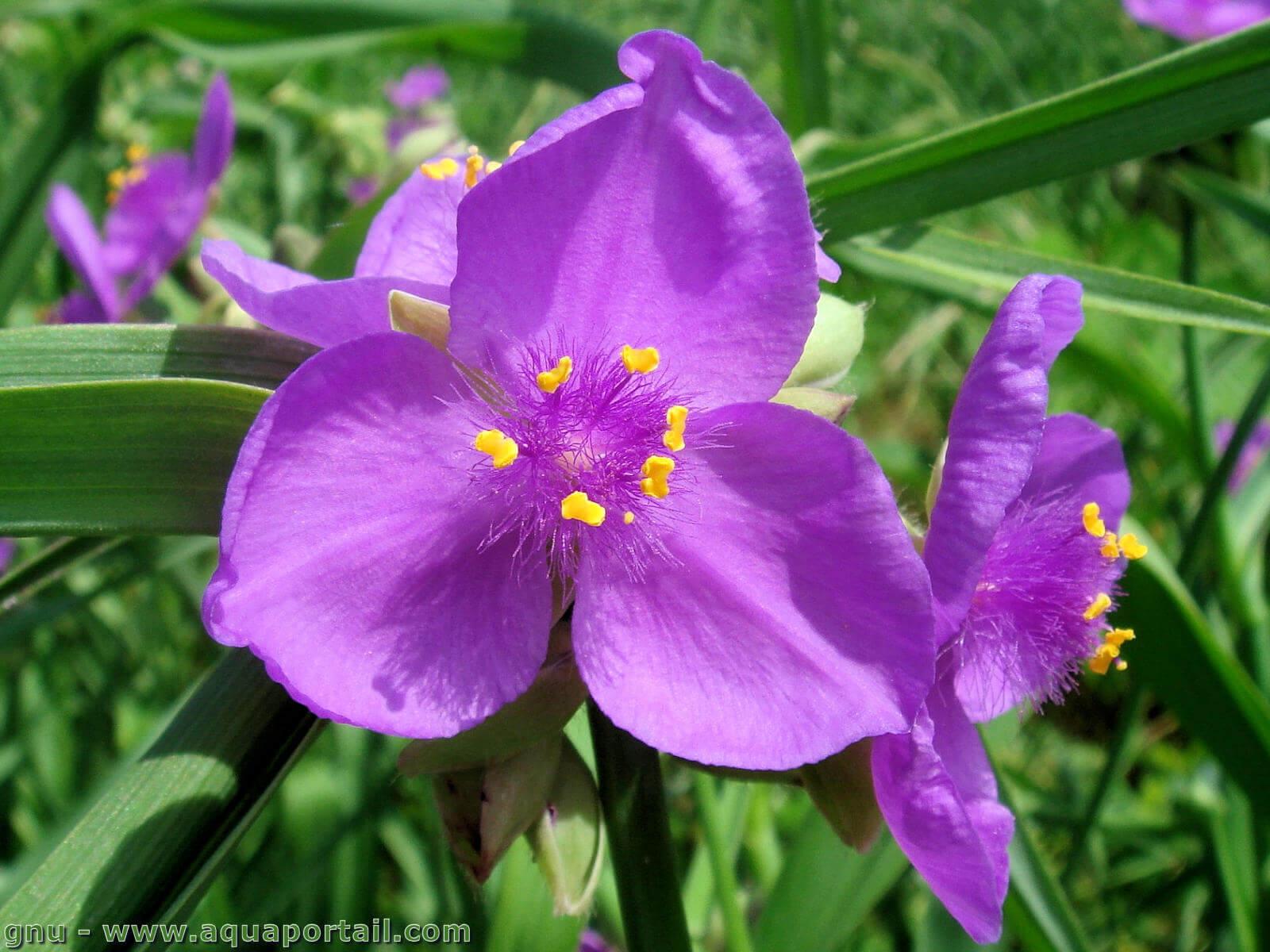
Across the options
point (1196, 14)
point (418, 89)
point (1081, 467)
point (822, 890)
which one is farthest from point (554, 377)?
point (418, 89)

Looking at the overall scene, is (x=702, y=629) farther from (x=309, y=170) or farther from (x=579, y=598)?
(x=309, y=170)

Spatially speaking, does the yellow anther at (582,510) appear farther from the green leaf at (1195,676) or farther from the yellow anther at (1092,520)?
the green leaf at (1195,676)

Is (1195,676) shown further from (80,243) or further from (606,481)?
(80,243)

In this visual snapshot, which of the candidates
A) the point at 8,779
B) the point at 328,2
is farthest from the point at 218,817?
the point at 8,779

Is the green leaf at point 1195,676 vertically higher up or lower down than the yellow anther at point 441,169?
lower down

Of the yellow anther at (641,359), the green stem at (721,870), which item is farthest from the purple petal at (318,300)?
the green stem at (721,870)
